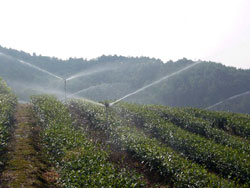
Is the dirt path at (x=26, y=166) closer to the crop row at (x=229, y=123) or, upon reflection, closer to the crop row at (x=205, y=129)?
the crop row at (x=205, y=129)

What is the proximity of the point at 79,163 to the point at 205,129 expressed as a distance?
11.4m

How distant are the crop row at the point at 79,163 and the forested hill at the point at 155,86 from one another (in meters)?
40.4

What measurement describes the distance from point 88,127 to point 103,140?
8.33ft

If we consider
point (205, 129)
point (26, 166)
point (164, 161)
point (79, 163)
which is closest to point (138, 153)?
point (164, 161)

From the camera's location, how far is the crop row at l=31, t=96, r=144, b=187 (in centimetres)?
757

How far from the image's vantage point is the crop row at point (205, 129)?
15078mm

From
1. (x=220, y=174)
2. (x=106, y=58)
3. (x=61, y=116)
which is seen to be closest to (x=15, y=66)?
(x=106, y=58)

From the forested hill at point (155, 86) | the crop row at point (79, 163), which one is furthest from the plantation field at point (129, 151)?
the forested hill at point (155, 86)

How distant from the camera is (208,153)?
12500 mm

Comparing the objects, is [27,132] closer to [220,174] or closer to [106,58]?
[220,174]

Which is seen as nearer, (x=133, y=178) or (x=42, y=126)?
(x=133, y=178)

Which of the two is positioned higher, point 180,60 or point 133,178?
point 180,60

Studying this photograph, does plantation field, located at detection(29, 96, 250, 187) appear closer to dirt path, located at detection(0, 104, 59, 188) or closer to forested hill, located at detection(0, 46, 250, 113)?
dirt path, located at detection(0, 104, 59, 188)

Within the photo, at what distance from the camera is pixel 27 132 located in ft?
44.2
